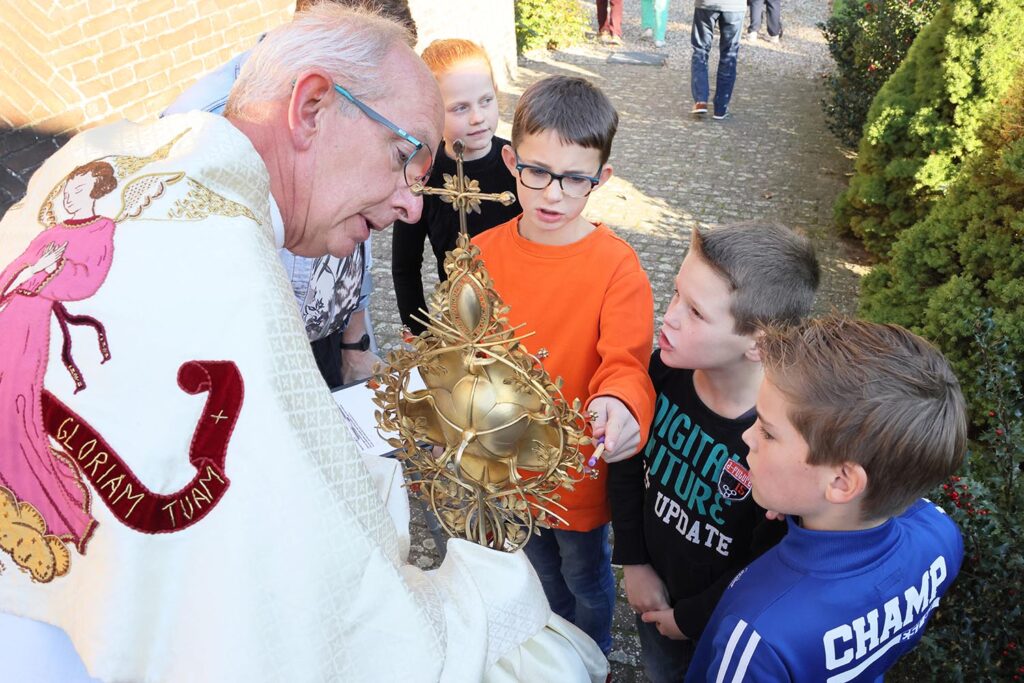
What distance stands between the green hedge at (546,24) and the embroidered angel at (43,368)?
36.4 feet

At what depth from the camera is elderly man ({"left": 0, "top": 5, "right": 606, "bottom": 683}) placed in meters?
1.00

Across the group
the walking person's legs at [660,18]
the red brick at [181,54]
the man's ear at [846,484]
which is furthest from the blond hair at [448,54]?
the walking person's legs at [660,18]

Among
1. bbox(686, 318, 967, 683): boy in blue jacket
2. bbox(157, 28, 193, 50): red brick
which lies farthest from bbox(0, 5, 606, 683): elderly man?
bbox(157, 28, 193, 50): red brick

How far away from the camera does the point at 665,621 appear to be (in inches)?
80.3

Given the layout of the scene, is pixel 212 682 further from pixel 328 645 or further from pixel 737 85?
pixel 737 85

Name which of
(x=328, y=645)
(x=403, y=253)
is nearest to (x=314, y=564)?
(x=328, y=645)

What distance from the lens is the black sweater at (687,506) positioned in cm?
185

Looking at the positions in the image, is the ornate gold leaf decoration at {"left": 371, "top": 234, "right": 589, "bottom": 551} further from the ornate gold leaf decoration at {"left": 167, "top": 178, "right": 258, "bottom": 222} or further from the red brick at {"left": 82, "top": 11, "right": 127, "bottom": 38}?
the red brick at {"left": 82, "top": 11, "right": 127, "bottom": 38}

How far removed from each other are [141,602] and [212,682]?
0.14 m

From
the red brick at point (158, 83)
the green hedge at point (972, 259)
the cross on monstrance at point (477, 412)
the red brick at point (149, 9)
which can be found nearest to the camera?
the cross on monstrance at point (477, 412)

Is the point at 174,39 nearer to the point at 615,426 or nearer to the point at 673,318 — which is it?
the point at 673,318

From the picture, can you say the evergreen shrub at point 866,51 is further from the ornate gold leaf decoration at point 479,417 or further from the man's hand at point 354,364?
the ornate gold leaf decoration at point 479,417

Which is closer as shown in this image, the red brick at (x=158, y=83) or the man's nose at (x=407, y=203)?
the man's nose at (x=407, y=203)

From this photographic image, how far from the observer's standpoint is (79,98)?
4.79 metres
